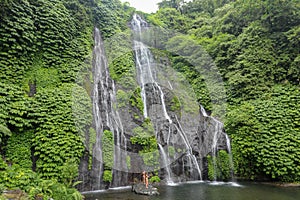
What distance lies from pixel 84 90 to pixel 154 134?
460 centimetres

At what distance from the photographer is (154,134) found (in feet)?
43.9

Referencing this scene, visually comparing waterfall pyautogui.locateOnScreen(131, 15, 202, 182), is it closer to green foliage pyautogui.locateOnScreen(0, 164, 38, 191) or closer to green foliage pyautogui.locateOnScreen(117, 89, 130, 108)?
green foliage pyautogui.locateOnScreen(117, 89, 130, 108)

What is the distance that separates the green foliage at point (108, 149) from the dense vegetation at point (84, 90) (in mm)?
51

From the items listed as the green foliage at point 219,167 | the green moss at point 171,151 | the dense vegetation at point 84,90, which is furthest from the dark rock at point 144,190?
the green foliage at point 219,167

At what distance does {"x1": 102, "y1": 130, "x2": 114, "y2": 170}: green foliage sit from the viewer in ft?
36.7

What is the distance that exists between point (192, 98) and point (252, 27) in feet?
21.1

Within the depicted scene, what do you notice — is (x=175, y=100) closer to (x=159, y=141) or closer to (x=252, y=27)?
(x=159, y=141)

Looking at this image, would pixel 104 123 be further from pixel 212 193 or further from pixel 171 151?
pixel 212 193

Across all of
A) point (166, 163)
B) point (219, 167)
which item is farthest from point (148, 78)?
point (219, 167)

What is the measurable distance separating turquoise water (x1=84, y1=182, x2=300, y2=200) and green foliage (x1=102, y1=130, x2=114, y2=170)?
137 cm

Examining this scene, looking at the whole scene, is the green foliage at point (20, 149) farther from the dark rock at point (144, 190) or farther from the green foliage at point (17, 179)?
the dark rock at point (144, 190)

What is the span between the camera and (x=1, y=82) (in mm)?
10500

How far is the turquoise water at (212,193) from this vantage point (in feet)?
28.7

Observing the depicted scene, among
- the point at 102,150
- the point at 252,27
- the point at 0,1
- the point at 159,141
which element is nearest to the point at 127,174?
the point at 102,150
